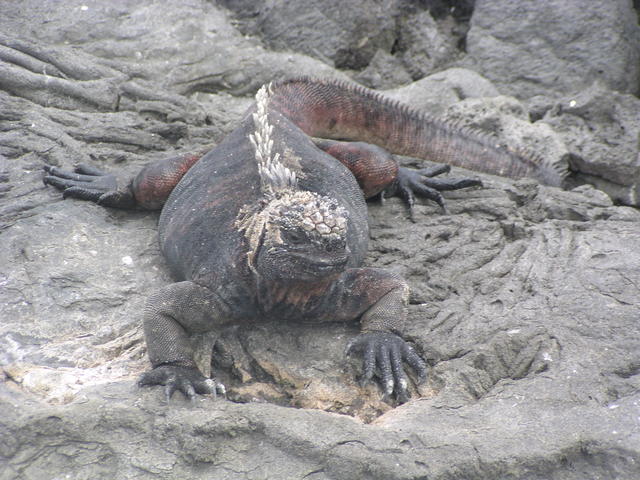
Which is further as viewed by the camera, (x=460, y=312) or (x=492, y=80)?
(x=492, y=80)

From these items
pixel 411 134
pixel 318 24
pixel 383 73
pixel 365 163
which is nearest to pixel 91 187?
pixel 365 163

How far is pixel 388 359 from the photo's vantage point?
9.42 ft

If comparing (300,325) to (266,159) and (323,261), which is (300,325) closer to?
(323,261)

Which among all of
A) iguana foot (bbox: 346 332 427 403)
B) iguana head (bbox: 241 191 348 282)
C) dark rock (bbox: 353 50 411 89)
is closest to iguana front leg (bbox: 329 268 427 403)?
iguana foot (bbox: 346 332 427 403)

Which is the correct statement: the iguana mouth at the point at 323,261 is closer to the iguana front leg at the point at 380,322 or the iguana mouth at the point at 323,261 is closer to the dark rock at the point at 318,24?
the iguana front leg at the point at 380,322

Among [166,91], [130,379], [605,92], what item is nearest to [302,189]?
[130,379]

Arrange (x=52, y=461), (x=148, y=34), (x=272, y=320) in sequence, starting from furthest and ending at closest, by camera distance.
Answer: (x=148, y=34) < (x=272, y=320) < (x=52, y=461)

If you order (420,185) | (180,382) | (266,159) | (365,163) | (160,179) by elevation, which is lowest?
(180,382)

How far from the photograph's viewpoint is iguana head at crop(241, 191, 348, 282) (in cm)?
271

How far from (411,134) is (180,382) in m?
2.88

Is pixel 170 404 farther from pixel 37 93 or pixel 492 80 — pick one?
pixel 492 80

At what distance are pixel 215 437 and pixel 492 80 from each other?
4594 millimetres

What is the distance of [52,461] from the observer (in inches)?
89.0

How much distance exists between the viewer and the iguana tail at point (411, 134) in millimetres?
4777
